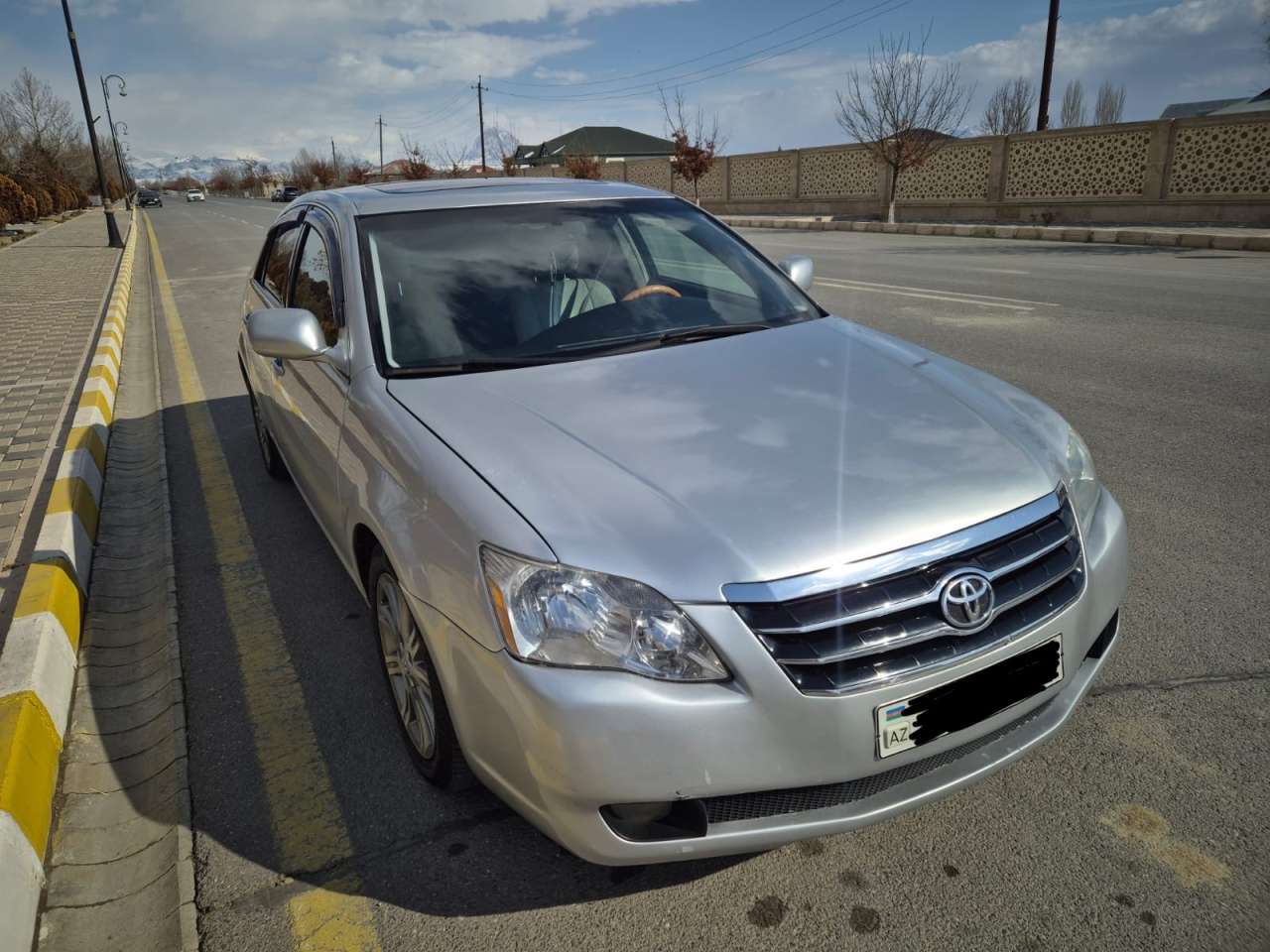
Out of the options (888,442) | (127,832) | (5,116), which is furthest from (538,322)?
(5,116)

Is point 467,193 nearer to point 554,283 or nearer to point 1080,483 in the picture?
point 554,283

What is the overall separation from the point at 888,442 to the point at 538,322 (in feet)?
4.21

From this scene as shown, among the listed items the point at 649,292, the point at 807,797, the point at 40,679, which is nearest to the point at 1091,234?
the point at 649,292

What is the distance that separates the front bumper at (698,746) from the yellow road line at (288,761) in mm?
515

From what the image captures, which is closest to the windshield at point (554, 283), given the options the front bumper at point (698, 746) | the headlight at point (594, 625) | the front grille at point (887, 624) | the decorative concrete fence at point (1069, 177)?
the headlight at point (594, 625)

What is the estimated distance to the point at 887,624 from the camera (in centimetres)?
178

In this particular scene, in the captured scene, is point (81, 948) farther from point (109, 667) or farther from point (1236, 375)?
point (1236, 375)

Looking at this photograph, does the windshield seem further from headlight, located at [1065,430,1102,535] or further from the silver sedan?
headlight, located at [1065,430,1102,535]

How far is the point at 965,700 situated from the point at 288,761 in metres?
1.94

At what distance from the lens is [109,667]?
3287 mm

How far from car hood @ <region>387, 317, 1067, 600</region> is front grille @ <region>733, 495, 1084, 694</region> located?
0.07 m

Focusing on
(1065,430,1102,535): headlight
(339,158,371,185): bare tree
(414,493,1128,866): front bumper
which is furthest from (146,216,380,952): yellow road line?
(339,158,371,185): bare tree

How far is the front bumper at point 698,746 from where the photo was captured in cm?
172

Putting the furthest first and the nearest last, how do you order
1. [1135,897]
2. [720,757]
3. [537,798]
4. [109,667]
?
[109,667]
[1135,897]
[537,798]
[720,757]
